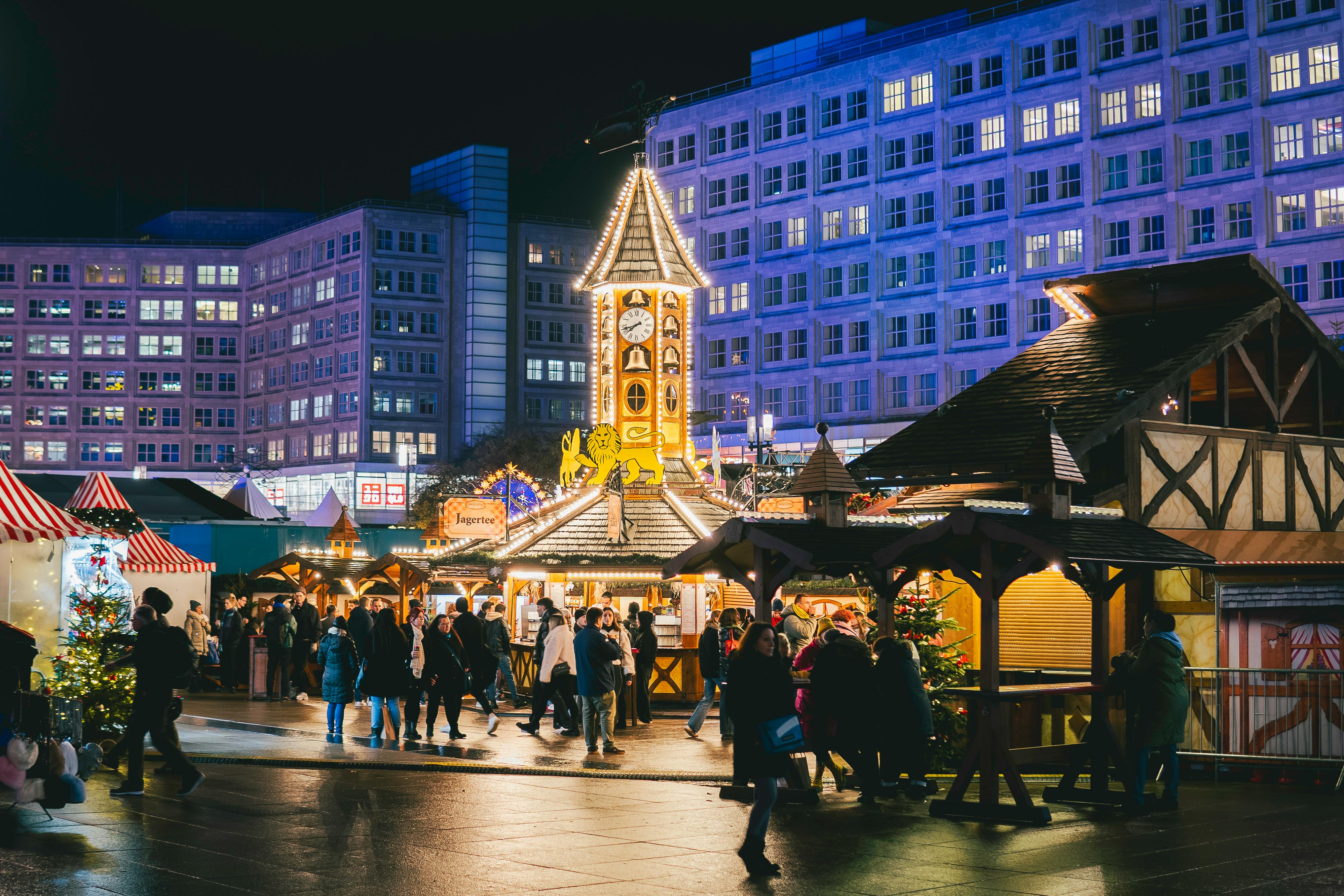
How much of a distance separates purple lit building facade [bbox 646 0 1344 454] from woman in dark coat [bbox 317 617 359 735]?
49.0m

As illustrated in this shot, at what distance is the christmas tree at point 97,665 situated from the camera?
1661 cm

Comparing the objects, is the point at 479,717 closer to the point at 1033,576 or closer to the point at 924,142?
the point at 1033,576

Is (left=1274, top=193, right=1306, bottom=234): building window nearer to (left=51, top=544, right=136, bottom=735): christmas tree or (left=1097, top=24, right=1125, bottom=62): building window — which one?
(left=1097, top=24, right=1125, bottom=62): building window

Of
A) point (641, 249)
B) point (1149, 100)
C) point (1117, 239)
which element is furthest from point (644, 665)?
point (1149, 100)

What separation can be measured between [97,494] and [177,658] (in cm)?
1016

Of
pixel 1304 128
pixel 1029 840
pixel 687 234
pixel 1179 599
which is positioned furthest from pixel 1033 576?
pixel 687 234

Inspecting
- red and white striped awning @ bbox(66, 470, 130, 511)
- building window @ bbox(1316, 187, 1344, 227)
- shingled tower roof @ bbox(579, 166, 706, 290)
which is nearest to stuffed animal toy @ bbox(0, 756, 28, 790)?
red and white striped awning @ bbox(66, 470, 130, 511)

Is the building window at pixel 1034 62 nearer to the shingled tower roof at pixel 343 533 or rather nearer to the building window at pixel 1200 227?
the building window at pixel 1200 227

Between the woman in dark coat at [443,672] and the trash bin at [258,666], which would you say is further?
the trash bin at [258,666]

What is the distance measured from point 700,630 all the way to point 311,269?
2988 inches

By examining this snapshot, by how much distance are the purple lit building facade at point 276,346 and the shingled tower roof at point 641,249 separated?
58187 mm

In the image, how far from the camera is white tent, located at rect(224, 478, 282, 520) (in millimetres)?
50875

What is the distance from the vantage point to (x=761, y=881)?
32.9 ft

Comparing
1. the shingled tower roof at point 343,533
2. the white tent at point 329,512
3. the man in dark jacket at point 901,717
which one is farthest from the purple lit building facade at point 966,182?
the man in dark jacket at point 901,717
